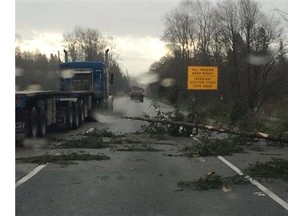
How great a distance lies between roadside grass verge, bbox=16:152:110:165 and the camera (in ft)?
37.2

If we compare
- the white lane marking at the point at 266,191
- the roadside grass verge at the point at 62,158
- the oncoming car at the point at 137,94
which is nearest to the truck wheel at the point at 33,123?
the roadside grass verge at the point at 62,158

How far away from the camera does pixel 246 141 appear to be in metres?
14.5

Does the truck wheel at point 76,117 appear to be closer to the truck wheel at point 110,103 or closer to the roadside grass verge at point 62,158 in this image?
the truck wheel at point 110,103

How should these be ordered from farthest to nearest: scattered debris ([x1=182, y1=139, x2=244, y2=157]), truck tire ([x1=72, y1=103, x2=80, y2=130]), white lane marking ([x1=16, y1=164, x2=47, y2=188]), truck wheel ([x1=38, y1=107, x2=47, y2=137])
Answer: truck tire ([x1=72, y1=103, x2=80, y2=130]) < truck wheel ([x1=38, y1=107, x2=47, y2=137]) < scattered debris ([x1=182, y1=139, x2=244, y2=157]) < white lane marking ([x1=16, y1=164, x2=47, y2=188])

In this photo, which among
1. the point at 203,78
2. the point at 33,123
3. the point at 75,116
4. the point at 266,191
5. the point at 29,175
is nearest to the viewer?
the point at 266,191

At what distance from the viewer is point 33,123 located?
15703mm

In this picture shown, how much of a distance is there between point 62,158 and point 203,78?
25.6 metres

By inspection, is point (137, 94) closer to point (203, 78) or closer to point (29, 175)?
point (203, 78)

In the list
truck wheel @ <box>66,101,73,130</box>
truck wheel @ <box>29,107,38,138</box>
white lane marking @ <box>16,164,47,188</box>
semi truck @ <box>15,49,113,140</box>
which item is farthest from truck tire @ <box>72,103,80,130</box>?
white lane marking @ <box>16,164,47,188</box>

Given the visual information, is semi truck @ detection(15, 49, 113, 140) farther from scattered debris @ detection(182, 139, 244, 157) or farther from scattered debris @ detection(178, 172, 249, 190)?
scattered debris @ detection(178, 172, 249, 190)

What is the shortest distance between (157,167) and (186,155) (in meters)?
2.22

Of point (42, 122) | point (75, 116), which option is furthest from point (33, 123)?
point (75, 116)

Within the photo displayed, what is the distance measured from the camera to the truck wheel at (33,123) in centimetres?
1551

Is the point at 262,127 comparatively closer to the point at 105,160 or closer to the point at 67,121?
the point at 105,160
